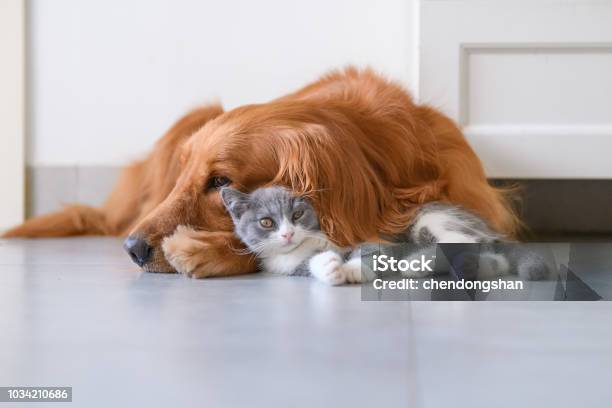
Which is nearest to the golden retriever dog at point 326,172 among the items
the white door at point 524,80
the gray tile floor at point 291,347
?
the gray tile floor at point 291,347

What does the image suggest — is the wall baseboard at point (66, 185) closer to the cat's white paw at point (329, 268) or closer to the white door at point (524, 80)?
the white door at point (524, 80)

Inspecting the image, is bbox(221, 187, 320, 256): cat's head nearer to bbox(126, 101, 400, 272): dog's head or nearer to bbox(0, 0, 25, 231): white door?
bbox(126, 101, 400, 272): dog's head

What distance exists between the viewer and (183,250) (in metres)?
1.51

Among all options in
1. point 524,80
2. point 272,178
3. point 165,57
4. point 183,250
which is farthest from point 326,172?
point 165,57

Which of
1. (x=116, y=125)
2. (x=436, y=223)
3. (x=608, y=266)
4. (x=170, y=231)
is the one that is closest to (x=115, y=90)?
(x=116, y=125)

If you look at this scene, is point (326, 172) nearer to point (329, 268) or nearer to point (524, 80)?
point (329, 268)

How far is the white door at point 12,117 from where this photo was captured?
2.59 m

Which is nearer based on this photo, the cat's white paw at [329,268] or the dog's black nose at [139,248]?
the cat's white paw at [329,268]

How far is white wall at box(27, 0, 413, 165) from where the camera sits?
2504 millimetres

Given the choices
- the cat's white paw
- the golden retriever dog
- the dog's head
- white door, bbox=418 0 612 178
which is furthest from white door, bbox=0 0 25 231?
the cat's white paw

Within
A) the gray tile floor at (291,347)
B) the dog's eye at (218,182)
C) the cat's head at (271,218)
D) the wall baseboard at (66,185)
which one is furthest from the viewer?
the wall baseboard at (66,185)

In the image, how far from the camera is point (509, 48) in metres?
2.17

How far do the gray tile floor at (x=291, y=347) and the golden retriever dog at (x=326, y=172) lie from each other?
114mm

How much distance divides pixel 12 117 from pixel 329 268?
1.63 meters
